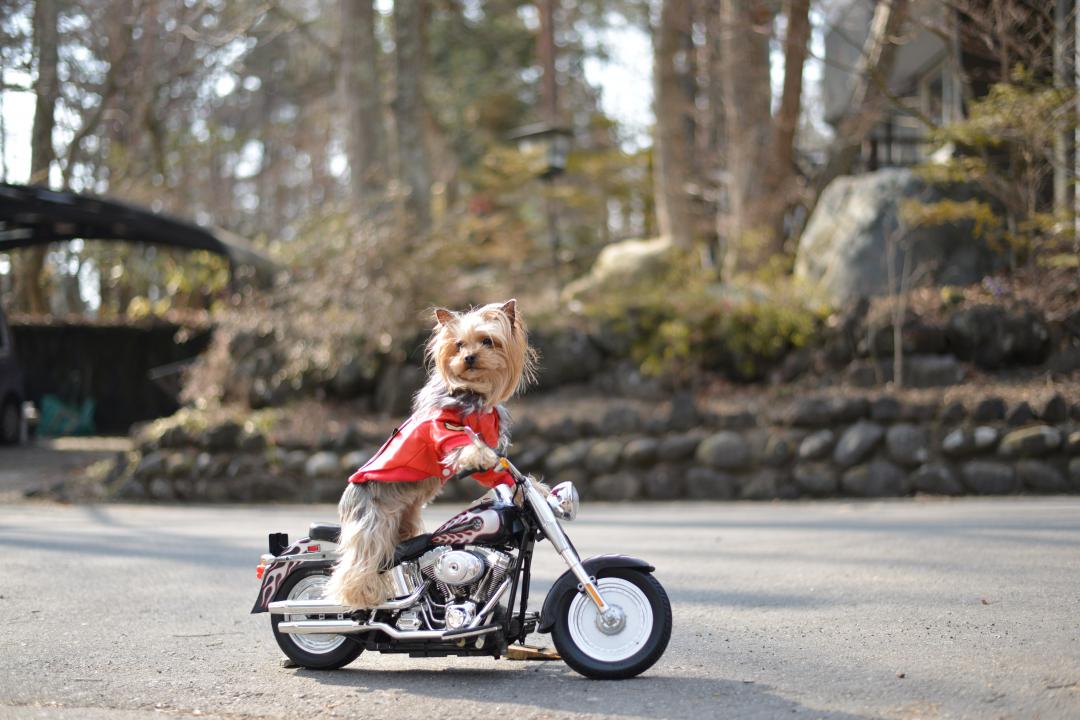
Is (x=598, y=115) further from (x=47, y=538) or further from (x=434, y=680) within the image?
(x=434, y=680)

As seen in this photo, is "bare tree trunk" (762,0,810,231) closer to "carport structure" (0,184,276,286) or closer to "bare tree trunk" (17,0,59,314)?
"carport structure" (0,184,276,286)

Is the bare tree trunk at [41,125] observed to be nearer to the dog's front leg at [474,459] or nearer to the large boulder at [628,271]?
the large boulder at [628,271]

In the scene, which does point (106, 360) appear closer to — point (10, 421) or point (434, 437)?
point (10, 421)

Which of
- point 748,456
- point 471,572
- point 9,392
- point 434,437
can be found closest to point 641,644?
point 471,572

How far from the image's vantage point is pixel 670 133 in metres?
21.9

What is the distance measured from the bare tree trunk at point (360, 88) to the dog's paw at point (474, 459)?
15613 mm

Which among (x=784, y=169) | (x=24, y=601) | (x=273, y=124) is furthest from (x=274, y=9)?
(x=273, y=124)

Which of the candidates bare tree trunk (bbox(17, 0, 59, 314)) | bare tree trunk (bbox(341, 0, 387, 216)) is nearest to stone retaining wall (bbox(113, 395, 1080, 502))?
bare tree trunk (bbox(341, 0, 387, 216))

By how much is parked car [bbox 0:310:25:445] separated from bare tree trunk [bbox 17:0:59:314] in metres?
3.86

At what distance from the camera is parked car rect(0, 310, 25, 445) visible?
19000 mm

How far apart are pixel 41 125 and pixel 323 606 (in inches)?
848

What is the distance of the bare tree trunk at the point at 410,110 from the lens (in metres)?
19.8

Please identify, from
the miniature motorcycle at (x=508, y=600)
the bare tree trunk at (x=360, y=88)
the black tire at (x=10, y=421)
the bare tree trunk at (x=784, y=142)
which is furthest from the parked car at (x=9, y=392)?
the miniature motorcycle at (x=508, y=600)

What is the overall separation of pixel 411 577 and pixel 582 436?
29.7 feet
